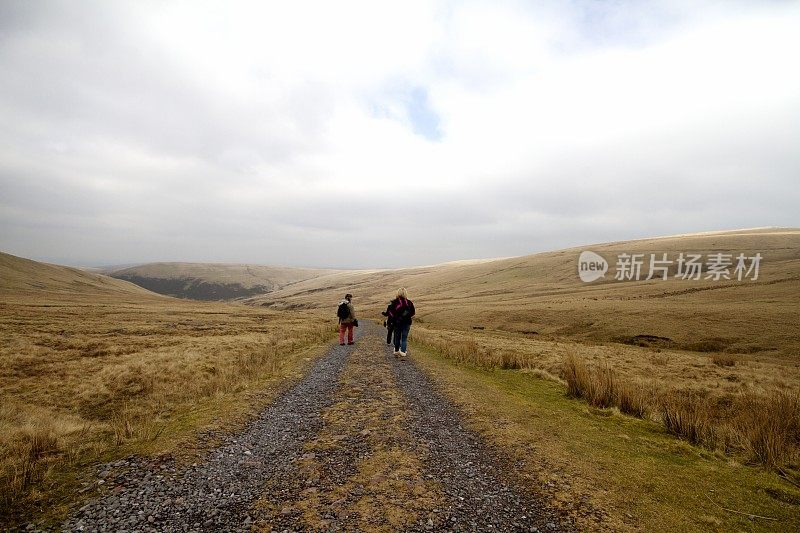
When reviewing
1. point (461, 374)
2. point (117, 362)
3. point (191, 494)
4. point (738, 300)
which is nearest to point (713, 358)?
point (461, 374)

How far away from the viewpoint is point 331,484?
6664 mm

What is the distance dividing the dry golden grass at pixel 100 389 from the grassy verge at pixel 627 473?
7.87m

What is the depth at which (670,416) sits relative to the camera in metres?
9.77

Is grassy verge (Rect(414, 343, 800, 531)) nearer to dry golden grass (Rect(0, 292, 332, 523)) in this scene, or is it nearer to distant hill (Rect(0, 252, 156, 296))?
dry golden grass (Rect(0, 292, 332, 523))

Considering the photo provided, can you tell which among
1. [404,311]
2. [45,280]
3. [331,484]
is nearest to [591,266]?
[404,311]

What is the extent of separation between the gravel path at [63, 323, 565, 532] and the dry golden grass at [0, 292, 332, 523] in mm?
1198

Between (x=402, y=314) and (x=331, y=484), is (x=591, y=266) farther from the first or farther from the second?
(x=331, y=484)

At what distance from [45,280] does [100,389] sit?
13686 cm

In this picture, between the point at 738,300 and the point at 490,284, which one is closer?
the point at 738,300

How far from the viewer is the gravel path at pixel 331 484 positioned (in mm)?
5547

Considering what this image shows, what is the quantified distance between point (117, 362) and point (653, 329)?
51451 mm

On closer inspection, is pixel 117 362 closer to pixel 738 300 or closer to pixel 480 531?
pixel 480 531

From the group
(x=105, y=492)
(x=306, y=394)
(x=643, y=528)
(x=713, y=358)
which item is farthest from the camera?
(x=713, y=358)

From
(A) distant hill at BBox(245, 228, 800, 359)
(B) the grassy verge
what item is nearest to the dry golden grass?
(B) the grassy verge
